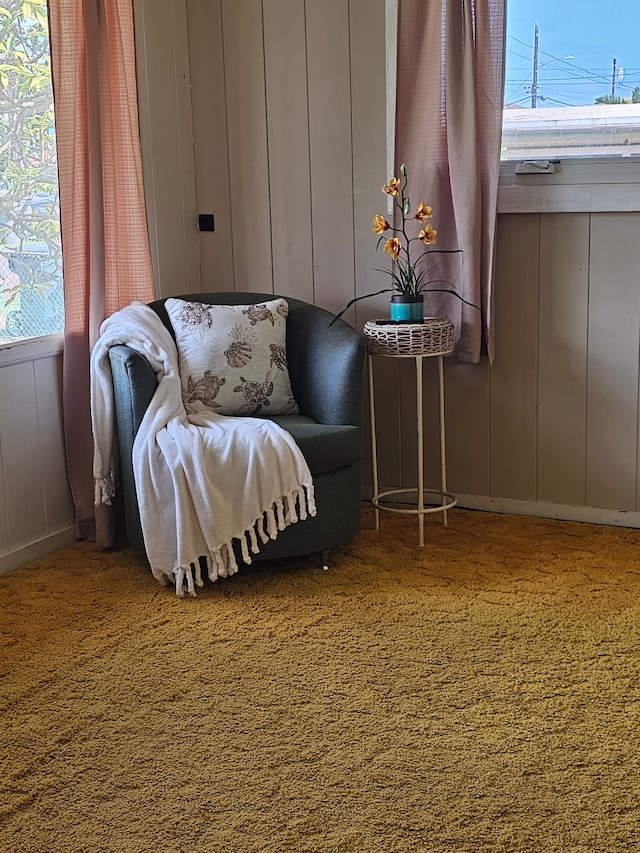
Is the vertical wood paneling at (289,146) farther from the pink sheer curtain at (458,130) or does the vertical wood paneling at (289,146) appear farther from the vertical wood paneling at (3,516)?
the vertical wood paneling at (3,516)

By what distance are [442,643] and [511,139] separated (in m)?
1.80

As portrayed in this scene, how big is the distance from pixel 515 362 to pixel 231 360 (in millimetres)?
1032

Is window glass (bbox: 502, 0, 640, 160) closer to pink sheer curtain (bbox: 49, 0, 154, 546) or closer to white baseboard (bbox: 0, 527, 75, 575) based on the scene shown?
pink sheer curtain (bbox: 49, 0, 154, 546)

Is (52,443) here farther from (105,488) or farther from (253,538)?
(253,538)

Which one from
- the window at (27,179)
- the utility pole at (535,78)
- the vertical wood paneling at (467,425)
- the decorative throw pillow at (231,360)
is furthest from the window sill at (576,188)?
the window at (27,179)

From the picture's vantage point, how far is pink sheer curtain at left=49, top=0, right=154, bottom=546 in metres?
3.21

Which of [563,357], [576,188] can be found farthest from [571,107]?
[563,357]

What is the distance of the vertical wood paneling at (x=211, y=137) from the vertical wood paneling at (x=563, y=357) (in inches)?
50.5

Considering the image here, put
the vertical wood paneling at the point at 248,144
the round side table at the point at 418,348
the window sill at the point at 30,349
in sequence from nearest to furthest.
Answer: the window sill at the point at 30,349, the round side table at the point at 418,348, the vertical wood paneling at the point at 248,144

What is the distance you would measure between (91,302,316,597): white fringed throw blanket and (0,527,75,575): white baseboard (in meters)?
0.56

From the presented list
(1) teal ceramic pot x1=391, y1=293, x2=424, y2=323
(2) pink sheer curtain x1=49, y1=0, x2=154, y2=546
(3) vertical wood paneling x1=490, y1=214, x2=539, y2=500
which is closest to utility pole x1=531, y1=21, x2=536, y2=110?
(3) vertical wood paneling x1=490, y1=214, x2=539, y2=500

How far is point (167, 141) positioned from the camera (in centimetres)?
373

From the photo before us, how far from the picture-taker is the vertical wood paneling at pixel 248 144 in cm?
369

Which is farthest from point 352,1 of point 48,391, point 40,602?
point 40,602
